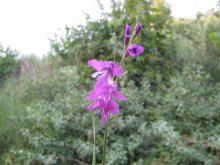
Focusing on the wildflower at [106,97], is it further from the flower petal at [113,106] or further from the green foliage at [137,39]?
the green foliage at [137,39]

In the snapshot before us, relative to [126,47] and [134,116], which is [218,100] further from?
[126,47]

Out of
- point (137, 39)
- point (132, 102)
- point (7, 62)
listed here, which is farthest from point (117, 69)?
point (7, 62)

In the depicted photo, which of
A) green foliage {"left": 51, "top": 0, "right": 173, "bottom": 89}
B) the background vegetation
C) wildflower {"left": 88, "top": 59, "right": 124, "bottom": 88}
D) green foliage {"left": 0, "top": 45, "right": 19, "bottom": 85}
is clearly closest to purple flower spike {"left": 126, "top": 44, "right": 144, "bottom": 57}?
wildflower {"left": 88, "top": 59, "right": 124, "bottom": 88}

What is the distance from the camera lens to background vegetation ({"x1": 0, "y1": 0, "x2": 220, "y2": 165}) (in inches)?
124

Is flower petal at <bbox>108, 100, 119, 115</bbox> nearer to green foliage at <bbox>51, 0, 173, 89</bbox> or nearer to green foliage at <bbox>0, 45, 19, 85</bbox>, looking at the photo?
green foliage at <bbox>51, 0, 173, 89</bbox>

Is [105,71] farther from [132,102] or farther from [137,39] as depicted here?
[137,39]

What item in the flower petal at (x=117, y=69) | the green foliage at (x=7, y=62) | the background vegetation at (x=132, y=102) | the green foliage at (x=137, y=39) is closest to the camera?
the flower petal at (x=117, y=69)

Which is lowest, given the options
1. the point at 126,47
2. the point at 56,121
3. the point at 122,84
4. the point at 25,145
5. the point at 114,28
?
the point at 25,145

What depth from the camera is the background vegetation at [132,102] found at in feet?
10.3

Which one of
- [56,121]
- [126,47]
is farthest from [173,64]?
[126,47]

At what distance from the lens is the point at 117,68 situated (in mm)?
994

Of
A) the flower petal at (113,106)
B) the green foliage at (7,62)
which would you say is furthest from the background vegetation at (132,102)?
the green foliage at (7,62)

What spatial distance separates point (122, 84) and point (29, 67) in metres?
2.19

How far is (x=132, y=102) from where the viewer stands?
3814 mm
